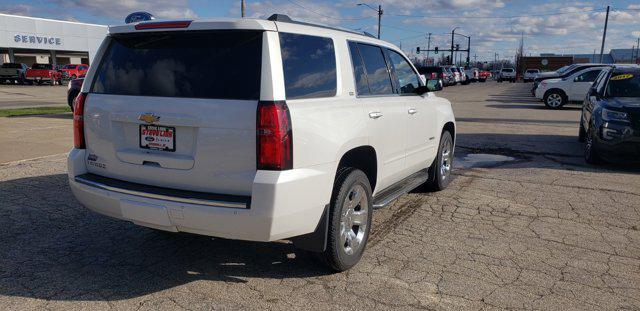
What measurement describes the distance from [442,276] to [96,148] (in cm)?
279

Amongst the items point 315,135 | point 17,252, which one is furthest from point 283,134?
point 17,252

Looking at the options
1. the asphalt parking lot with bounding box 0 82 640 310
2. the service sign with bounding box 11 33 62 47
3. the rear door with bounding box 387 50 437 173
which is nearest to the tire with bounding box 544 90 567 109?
the asphalt parking lot with bounding box 0 82 640 310

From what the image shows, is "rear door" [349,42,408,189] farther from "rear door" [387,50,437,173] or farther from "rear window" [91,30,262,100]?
"rear window" [91,30,262,100]

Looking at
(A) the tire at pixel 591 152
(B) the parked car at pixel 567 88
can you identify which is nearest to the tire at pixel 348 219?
(A) the tire at pixel 591 152

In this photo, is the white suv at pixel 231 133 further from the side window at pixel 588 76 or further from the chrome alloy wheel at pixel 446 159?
the side window at pixel 588 76

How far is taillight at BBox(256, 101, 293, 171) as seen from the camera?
306 cm

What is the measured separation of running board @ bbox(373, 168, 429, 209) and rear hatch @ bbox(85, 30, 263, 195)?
1.57 m

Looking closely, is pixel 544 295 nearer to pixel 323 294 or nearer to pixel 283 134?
pixel 323 294

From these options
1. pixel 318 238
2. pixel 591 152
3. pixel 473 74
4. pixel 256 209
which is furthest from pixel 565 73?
pixel 473 74

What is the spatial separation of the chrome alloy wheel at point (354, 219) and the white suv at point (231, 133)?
12mm

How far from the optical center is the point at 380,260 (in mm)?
4105

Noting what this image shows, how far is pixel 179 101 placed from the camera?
3273mm

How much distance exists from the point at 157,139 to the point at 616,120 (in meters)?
7.11

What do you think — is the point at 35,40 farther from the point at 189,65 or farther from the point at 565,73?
the point at 189,65
